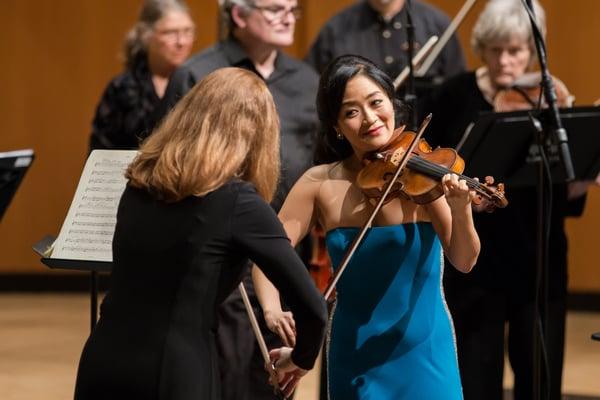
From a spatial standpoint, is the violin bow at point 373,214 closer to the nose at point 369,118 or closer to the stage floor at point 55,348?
the nose at point 369,118

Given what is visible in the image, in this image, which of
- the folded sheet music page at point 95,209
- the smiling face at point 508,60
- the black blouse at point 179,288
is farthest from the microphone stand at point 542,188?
the folded sheet music page at point 95,209

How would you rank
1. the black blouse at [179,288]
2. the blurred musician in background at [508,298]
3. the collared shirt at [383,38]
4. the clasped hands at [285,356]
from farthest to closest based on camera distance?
1. the collared shirt at [383,38]
2. the blurred musician in background at [508,298]
3. the clasped hands at [285,356]
4. the black blouse at [179,288]

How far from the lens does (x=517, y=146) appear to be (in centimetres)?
369

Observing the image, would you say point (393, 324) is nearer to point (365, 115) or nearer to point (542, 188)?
point (365, 115)

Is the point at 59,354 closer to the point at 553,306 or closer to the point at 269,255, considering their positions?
the point at 553,306

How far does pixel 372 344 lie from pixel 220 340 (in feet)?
3.33

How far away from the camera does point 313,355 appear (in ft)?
8.38

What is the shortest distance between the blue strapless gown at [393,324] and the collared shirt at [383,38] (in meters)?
2.43

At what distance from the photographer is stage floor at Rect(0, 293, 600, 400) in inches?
209

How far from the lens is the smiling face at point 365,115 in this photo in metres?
2.86

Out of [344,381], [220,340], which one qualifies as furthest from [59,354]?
[344,381]

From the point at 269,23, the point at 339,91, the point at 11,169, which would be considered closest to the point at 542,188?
the point at 339,91

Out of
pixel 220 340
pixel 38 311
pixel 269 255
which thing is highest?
pixel 269 255

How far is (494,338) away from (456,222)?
1.29 metres
